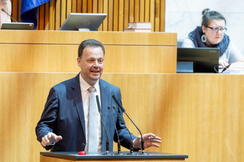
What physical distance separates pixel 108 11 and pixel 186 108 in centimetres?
284

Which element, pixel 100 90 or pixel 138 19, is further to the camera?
pixel 138 19

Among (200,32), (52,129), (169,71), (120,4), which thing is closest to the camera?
(52,129)

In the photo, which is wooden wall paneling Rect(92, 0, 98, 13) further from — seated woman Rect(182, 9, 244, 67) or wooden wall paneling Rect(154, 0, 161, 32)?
seated woman Rect(182, 9, 244, 67)

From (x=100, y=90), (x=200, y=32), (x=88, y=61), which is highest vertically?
(x=200, y=32)

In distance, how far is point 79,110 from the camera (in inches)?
95.5

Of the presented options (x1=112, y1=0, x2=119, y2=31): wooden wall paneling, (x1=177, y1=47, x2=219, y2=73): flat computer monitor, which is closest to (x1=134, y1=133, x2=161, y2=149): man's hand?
(x1=177, y1=47, x2=219, y2=73): flat computer monitor

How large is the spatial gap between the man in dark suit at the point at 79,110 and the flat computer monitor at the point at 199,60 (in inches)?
46.6

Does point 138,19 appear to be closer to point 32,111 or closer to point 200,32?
point 200,32

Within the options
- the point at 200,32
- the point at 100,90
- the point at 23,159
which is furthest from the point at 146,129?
the point at 200,32

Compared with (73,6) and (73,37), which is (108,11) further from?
(73,37)

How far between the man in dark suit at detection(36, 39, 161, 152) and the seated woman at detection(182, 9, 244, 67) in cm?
208

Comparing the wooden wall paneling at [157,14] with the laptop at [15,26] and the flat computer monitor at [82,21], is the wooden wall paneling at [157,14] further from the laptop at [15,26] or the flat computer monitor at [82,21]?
the laptop at [15,26]

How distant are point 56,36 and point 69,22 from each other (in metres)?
0.21

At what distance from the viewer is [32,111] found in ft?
10.3
